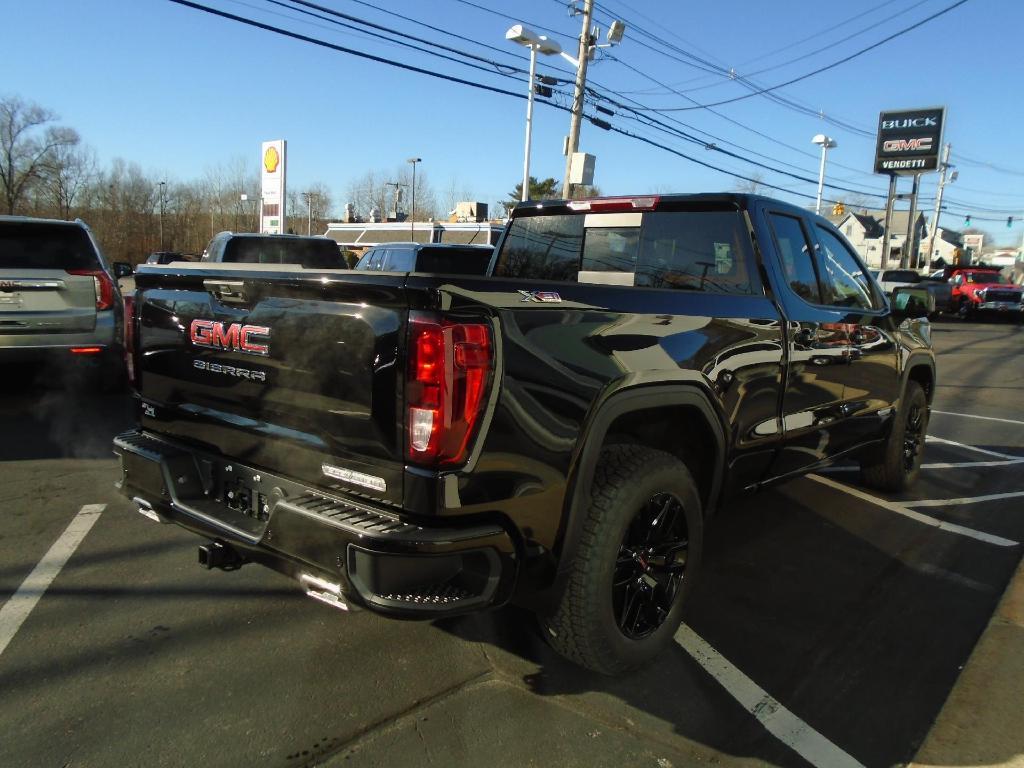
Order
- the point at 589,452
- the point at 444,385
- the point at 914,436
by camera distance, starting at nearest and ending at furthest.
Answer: the point at 444,385 < the point at 589,452 < the point at 914,436

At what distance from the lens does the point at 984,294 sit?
2667cm

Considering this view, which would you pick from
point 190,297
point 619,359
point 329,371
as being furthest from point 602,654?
point 190,297

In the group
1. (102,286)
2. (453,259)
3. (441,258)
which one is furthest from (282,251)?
(102,286)

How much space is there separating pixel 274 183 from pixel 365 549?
1762cm

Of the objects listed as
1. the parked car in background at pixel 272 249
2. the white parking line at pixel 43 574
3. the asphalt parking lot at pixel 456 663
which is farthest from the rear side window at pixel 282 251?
the asphalt parking lot at pixel 456 663

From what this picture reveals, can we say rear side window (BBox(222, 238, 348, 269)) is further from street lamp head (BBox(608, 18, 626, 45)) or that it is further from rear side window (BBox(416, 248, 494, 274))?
street lamp head (BBox(608, 18, 626, 45))

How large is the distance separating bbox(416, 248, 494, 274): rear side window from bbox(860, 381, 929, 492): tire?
22.6 ft

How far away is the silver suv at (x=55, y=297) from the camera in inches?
251

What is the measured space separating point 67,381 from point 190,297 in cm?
585

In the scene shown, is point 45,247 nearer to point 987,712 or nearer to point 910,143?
point 987,712

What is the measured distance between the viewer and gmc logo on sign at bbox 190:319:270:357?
8.56 ft

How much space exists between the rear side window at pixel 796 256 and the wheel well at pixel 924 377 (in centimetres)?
178

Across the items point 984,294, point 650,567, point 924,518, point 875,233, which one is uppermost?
point 875,233

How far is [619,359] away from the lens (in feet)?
8.54
